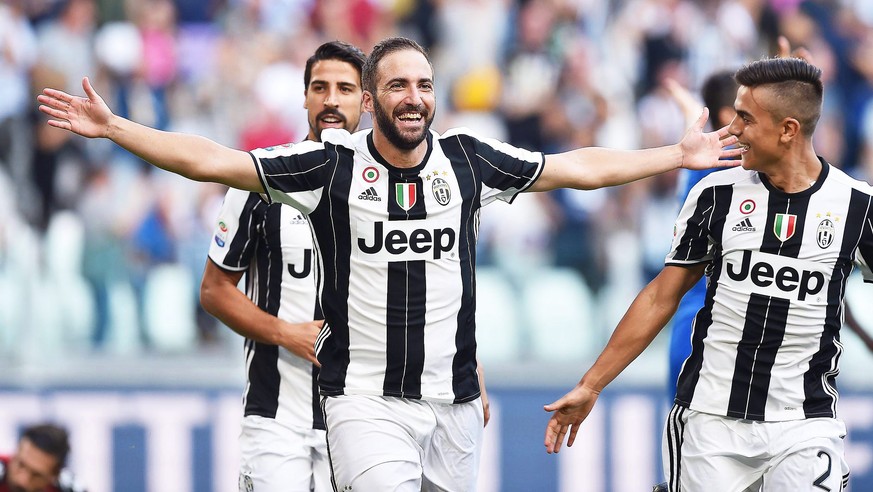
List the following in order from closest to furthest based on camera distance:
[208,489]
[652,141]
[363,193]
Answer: [363,193] → [208,489] → [652,141]

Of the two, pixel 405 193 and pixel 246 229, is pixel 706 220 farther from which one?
pixel 246 229

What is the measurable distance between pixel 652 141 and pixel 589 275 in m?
1.18

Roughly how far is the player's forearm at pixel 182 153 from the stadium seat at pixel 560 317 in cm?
442

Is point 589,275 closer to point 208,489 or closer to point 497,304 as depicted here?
point 497,304

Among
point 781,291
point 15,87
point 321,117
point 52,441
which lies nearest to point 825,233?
point 781,291

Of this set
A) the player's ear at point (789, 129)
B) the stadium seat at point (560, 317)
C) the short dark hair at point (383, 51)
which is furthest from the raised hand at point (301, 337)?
the stadium seat at point (560, 317)

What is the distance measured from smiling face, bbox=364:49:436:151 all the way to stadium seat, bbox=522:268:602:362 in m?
4.17

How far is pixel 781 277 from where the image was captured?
180 inches

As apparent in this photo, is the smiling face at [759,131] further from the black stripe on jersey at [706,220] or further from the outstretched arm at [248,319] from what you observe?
the outstretched arm at [248,319]

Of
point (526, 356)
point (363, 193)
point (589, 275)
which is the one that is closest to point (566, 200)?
point (589, 275)

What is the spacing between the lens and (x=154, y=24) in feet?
30.8

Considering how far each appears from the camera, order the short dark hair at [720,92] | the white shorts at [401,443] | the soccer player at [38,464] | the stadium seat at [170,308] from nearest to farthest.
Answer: the white shorts at [401,443], the short dark hair at [720,92], the soccer player at [38,464], the stadium seat at [170,308]

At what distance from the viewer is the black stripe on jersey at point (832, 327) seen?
4.60 meters

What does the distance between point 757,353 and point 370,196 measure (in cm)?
153
